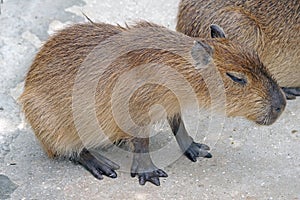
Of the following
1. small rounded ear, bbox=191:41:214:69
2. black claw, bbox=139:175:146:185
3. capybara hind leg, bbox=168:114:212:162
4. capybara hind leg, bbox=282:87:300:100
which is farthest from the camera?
capybara hind leg, bbox=282:87:300:100

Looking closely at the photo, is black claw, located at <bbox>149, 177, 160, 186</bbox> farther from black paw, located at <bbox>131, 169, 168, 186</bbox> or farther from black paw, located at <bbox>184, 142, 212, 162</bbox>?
black paw, located at <bbox>184, 142, 212, 162</bbox>

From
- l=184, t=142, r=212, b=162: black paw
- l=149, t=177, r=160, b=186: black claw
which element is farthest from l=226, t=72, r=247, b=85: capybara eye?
l=149, t=177, r=160, b=186: black claw

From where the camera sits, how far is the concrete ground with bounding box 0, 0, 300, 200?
4.66 metres

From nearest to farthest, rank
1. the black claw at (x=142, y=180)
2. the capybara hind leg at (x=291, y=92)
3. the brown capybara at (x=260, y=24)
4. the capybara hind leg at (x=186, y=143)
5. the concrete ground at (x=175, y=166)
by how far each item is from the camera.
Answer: the concrete ground at (x=175, y=166)
the black claw at (x=142, y=180)
the capybara hind leg at (x=186, y=143)
the brown capybara at (x=260, y=24)
the capybara hind leg at (x=291, y=92)

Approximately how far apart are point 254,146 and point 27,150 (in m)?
1.56

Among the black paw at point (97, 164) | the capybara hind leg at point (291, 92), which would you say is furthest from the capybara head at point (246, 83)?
the capybara hind leg at point (291, 92)

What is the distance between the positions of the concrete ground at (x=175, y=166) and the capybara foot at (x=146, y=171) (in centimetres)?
4

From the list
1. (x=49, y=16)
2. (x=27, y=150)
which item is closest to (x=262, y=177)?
(x=27, y=150)

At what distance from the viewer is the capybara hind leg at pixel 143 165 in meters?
4.79

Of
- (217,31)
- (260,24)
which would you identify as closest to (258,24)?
(260,24)

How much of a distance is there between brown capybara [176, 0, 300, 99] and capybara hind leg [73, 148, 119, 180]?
3.94 ft

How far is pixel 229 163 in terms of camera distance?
5000mm

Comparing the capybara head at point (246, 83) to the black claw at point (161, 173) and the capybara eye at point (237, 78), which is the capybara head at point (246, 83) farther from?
the black claw at point (161, 173)

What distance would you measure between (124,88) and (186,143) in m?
0.70
